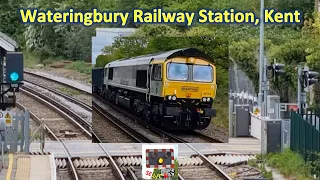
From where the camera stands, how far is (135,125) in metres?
21.7

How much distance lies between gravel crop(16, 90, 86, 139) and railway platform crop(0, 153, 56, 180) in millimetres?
3459

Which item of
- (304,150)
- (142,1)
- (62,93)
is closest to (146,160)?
(304,150)

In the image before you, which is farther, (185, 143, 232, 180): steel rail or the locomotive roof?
the locomotive roof

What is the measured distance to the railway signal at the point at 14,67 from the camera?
16422mm

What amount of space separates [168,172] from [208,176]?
2598 millimetres

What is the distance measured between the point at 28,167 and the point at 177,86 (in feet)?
21.2

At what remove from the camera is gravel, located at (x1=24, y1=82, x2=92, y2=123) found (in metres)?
21.2

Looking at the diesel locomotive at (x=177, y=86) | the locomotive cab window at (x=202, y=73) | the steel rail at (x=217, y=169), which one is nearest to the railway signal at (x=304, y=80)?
the diesel locomotive at (x=177, y=86)

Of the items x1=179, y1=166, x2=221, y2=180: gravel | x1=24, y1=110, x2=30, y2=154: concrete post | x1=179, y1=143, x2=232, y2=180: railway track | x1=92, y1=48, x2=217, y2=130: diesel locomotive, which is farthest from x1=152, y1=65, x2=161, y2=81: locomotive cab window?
x1=24, y1=110, x2=30, y2=154: concrete post

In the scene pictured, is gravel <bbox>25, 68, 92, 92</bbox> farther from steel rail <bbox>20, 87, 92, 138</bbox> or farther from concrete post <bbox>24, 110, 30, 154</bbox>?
concrete post <bbox>24, 110, 30, 154</bbox>

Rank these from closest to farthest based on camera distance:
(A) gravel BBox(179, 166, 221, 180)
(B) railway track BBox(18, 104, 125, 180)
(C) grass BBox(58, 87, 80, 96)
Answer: (B) railway track BBox(18, 104, 125, 180) < (A) gravel BBox(179, 166, 221, 180) < (C) grass BBox(58, 87, 80, 96)

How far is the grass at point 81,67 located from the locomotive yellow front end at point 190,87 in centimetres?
247

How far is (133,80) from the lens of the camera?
21.9 m

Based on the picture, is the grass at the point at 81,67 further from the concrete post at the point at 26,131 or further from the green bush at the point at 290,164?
the green bush at the point at 290,164
